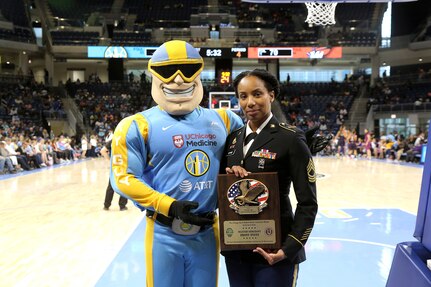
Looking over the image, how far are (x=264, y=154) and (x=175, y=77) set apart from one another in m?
0.78

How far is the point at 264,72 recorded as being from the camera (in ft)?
7.34

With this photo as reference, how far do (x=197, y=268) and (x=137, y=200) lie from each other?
1.70 ft

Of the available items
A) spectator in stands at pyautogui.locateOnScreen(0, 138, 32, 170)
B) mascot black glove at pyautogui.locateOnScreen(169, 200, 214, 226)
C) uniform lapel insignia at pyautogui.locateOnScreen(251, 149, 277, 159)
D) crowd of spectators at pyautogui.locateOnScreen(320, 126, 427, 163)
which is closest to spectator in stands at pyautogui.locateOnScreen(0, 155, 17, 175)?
spectator in stands at pyautogui.locateOnScreen(0, 138, 32, 170)

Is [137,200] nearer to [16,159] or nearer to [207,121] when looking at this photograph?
[207,121]

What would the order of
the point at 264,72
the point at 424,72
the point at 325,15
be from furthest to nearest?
the point at 424,72 < the point at 325,15 < the point at 264,72

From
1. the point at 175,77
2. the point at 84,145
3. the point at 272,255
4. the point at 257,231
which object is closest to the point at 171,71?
the point at 175,77

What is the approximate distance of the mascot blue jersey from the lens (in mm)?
2393

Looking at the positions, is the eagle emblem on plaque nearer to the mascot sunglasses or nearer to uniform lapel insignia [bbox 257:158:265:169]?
uniform lapel insignia [bbox 257:158:265:169]

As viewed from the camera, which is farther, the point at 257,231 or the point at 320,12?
the point at 320,12

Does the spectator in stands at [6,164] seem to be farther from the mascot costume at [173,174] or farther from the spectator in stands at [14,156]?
the mascot costume at [173,174]

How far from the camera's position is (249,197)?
1990mm

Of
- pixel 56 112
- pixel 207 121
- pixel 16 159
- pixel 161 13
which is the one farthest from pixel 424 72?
pixel 207 121

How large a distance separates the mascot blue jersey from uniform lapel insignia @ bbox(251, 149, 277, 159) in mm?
392

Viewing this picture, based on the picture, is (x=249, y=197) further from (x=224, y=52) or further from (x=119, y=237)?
(x=224, y=52)
